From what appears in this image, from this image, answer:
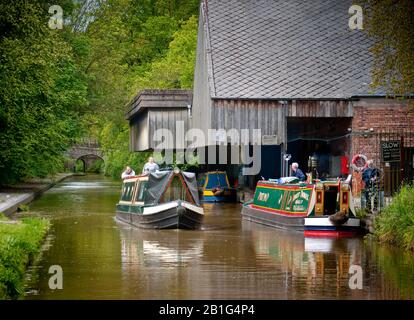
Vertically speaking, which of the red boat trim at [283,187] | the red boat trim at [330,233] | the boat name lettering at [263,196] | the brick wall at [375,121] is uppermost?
the brick wall at [375,121]

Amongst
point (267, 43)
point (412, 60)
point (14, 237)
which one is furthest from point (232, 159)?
point (14, 237)

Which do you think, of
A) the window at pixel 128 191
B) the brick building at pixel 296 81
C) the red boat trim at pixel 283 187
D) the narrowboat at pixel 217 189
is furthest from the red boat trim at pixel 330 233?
the narrowboat at pixel 217 189

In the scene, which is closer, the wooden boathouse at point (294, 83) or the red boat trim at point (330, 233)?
the red boat trim at point (330, 233)

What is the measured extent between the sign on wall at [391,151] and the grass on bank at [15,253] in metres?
10.1

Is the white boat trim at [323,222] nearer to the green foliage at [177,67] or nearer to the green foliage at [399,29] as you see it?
the green foliage at [399,29]

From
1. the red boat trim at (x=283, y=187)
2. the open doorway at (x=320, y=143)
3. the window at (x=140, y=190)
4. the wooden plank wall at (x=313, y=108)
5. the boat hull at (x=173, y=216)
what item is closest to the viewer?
the red boat trim at (x=283, y=187)

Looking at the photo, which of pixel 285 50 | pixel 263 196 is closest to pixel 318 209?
pixel 263 196

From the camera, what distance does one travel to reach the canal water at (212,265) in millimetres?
14438

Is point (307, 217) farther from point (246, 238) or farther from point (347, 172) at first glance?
point (347, 172)

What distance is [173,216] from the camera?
25984 millimetres

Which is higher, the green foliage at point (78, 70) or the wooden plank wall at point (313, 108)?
the green foliage at point (78, 70)

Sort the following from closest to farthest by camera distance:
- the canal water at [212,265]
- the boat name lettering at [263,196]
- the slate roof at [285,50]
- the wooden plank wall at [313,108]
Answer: the canal water at [212,265] < the boat name lettering at [263,196] < the wooden plank wall at [313,108] < the slate roof at [285,50]

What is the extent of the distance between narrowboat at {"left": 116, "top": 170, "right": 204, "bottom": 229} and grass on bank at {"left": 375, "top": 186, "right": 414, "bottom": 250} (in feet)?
19.8

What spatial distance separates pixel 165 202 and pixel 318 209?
15.6 feet
